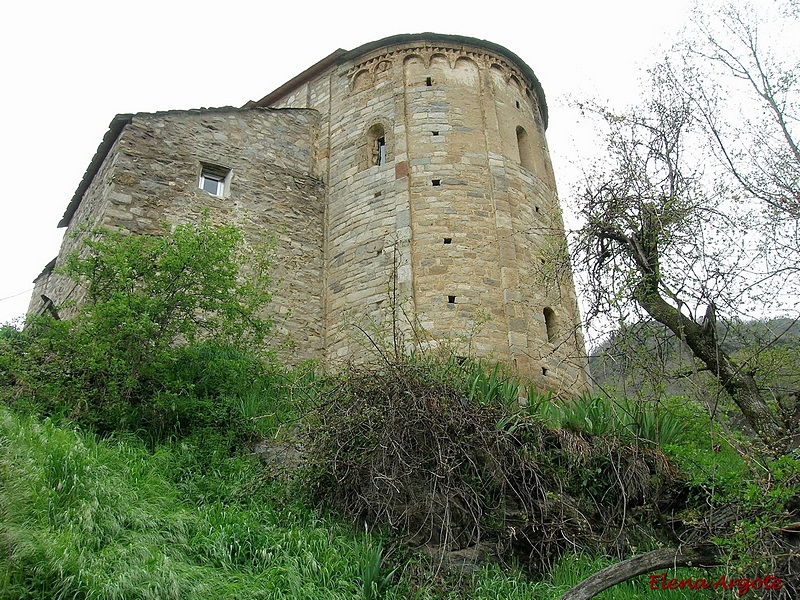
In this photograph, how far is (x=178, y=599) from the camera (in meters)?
5.21

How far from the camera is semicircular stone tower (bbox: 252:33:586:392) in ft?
36.6

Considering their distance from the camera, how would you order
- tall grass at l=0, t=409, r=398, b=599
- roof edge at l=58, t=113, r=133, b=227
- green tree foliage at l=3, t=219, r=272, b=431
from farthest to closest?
roof edge at l=58, t=113, r=133, b=227, green tree foliage at l=3, t=219, r=272, b=431, tall grass at l=0, t=409, r=398, b=599

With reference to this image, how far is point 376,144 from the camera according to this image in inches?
536

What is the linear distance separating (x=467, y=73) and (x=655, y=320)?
25.2 ft

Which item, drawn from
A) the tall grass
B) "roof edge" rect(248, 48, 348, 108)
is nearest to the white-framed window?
"roof edge" rect(248, 48, 348, 108)

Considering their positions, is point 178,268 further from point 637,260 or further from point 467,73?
point 467,73

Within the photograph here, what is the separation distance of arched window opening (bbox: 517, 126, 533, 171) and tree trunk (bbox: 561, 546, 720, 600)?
8968 millimetres

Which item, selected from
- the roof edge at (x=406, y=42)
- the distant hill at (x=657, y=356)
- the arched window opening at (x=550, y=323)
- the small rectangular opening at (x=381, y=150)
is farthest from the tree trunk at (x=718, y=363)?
the roof edge at (x=406, y=42)

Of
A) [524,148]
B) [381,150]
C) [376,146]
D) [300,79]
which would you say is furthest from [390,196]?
[300,79]

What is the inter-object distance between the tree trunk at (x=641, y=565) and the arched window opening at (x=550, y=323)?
18.8ft

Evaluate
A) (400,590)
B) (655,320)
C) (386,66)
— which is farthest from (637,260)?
(386,66)

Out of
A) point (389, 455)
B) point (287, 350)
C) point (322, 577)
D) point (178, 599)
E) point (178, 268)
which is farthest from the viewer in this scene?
point (287, 350)

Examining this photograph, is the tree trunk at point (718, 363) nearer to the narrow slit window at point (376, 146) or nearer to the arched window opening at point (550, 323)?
the arched window opening at point (550, 323)

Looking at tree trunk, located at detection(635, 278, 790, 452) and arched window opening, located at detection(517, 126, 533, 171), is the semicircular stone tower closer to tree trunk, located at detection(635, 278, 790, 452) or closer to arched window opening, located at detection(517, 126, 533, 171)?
arched window opening, located at detection(517, 126, 533, 171)
